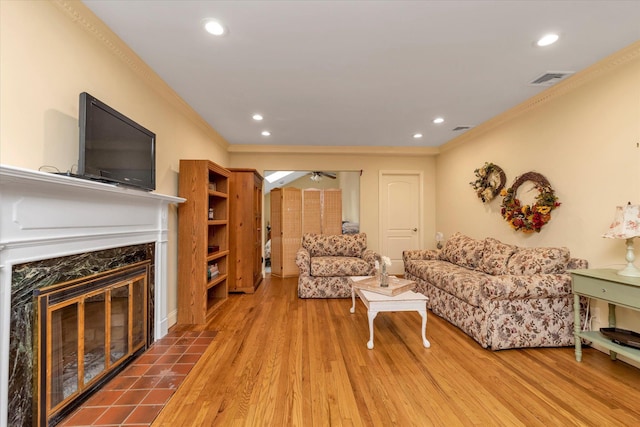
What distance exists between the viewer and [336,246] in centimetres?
472

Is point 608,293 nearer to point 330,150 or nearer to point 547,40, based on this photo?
point 547,40

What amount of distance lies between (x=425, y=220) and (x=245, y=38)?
185 inches

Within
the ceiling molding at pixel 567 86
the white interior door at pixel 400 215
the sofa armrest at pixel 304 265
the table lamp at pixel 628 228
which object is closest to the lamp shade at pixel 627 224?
the table lamp at pixel 628 228

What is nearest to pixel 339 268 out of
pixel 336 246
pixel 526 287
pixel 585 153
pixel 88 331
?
pixel 336 246

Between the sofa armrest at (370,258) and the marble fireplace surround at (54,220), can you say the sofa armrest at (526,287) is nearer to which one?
the sofa armrest at (370,258)

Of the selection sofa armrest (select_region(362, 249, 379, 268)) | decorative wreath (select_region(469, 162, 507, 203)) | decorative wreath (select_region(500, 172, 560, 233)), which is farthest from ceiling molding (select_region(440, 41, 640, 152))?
sofa armrest (select_region(362, 249, 379, 268))

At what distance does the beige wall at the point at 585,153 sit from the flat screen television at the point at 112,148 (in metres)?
4.00

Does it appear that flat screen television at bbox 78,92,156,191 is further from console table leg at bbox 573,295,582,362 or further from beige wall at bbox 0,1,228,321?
console table leg at bbox 573,295,582,362

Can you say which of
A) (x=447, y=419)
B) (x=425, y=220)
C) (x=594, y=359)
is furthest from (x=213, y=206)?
(x=594, y=359)

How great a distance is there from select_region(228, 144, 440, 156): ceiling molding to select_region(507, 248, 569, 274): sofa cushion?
118 inches

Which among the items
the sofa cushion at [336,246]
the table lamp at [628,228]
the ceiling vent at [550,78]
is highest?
the ceiling vent at [550,78]

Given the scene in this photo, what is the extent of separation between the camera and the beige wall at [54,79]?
1.42 meters

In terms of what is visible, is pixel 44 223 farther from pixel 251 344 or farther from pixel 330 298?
pixel 330 298

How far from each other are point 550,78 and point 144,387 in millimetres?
4459
